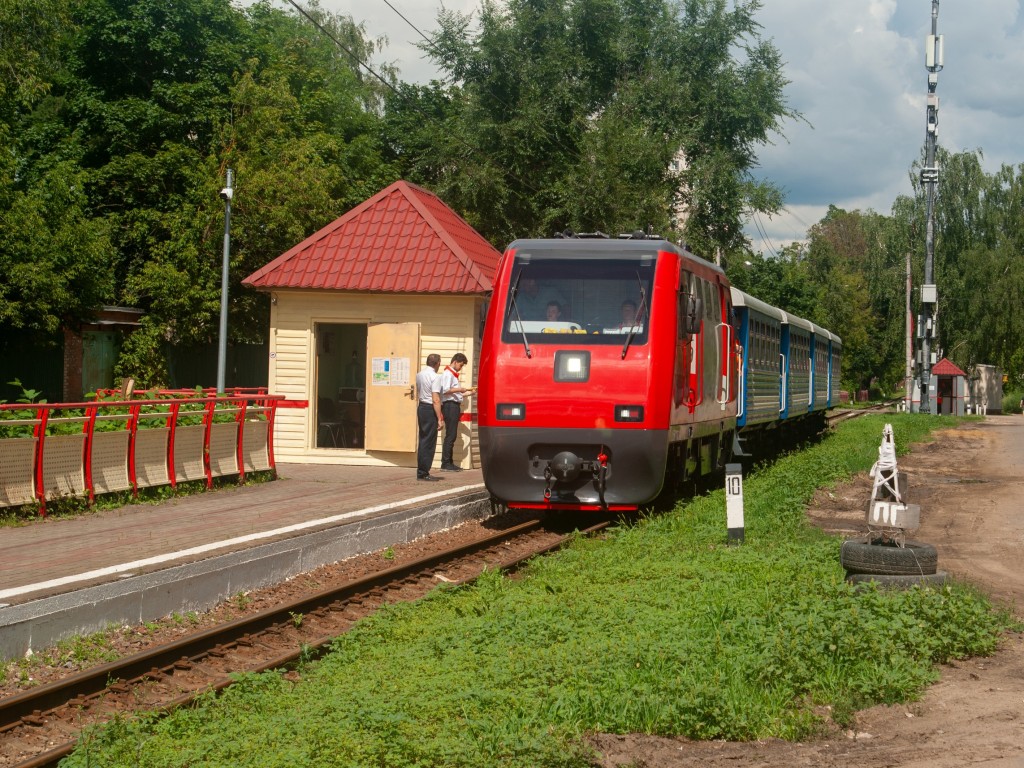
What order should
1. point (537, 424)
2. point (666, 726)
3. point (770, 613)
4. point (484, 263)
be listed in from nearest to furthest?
point (666, 726) < point (770, 613) < point (537, 424) < point (484, 263)

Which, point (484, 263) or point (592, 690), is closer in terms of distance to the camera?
point (592, 690)

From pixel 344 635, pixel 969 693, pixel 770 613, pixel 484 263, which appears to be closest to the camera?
pixel 969 693

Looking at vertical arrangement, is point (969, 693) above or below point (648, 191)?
below

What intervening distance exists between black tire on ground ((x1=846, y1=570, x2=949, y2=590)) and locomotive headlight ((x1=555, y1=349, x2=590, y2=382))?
485 cm

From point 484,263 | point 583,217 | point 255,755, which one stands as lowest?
point 255,755

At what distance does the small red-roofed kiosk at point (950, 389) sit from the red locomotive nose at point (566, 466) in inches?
1727

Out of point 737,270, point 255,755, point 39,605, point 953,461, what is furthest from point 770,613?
point 737,270

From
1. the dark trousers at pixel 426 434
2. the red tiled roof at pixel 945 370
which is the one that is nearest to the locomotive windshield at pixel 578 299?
the dark trousers at pixel 426 434

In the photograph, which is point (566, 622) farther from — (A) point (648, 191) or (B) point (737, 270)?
(B) point (737, 270)

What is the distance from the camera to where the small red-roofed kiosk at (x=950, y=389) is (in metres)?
54.3

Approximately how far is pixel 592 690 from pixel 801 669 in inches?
47.0

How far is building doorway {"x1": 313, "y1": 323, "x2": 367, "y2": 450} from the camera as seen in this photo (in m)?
21.8

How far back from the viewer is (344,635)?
8242 mm

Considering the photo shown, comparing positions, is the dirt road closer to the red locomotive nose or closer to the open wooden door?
the red locomotive nose
